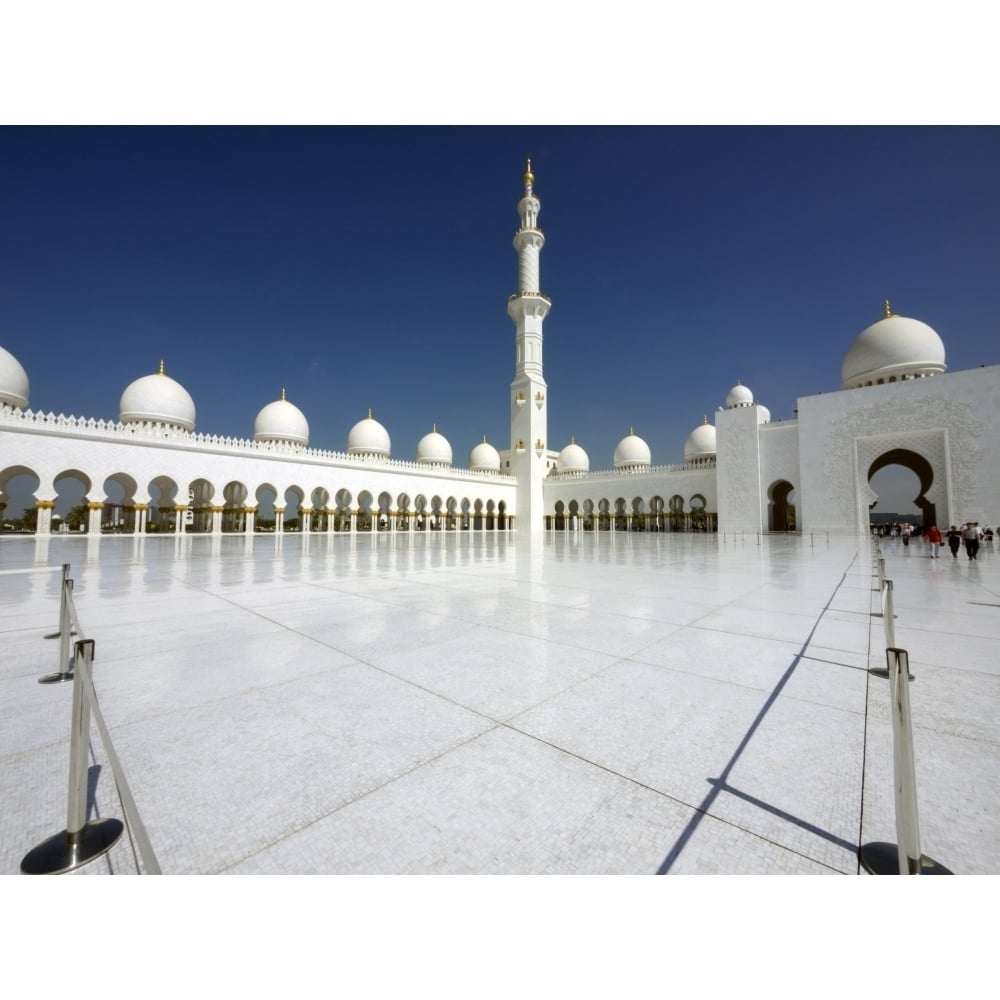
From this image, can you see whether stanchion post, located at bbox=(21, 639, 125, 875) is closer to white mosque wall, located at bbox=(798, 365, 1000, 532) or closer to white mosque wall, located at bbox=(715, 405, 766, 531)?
white mosque wall, located at bbox=(798, 365, 1000, 532)

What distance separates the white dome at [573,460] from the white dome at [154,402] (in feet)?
83.4

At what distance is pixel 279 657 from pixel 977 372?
25.2m

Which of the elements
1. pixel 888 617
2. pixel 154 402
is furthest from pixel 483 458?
pixel 888 617

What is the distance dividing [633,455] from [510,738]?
1366 inches

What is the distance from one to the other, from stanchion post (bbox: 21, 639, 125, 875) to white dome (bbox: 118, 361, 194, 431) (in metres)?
25.1

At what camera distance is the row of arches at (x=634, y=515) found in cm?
3016

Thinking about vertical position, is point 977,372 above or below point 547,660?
above

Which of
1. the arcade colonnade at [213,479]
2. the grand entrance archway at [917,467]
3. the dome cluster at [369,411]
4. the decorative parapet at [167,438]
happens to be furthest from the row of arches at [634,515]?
the decorative parapet at [167,438]

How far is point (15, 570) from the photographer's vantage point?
7.25m

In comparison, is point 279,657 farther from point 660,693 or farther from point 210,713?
point 660,693

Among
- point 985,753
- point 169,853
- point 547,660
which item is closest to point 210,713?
point 169,853

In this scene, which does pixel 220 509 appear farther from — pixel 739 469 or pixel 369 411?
pixel 739 469

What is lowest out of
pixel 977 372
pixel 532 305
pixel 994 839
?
pixel 994 839

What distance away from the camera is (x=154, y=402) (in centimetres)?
2159
